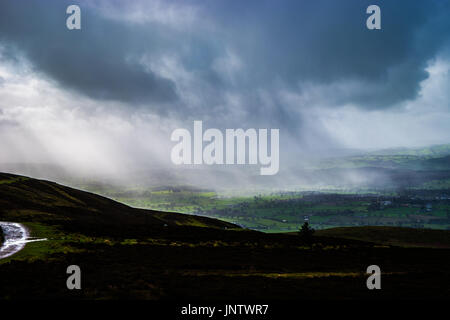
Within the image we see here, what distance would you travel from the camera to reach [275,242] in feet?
226

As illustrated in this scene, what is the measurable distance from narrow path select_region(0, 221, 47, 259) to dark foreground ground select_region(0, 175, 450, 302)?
6.12ft

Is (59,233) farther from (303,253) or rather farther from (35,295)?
(303,253)

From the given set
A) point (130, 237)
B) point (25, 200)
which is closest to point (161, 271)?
point (130, 237)

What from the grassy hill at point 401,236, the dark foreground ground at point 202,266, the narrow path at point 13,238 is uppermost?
the narrow path at point 13,238

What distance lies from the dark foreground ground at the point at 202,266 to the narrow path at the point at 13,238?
6.12ft

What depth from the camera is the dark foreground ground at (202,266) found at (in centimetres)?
2914

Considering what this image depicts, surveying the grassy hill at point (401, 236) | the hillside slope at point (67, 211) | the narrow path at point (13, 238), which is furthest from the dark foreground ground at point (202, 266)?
the grassy hill at point (401, 236)

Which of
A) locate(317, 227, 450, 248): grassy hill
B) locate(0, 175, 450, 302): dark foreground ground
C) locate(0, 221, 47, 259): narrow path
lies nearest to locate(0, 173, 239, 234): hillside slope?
locate(0, 175, 450, 302): dark foreground ground

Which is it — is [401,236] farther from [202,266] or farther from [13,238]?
[13,238]

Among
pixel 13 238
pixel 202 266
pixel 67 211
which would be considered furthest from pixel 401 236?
pixel 67 211

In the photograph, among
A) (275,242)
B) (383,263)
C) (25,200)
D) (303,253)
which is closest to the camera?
(383,263)

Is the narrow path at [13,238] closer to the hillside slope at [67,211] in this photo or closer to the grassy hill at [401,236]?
the hillside slope at [67,211]

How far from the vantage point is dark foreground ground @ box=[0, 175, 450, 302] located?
29141 mm

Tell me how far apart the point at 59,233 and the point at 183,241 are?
2457 cm
